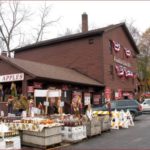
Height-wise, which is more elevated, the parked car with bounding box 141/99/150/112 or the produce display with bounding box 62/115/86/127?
the parked car with bounding box 141/99/150/112

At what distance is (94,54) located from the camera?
3291 cm

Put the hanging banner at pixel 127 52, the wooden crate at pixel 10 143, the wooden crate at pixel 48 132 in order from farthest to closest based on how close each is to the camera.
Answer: the hanging banner at pixel 127 52
the wooden crate at pixel 48 132
the wooden crate at pixel 10 143

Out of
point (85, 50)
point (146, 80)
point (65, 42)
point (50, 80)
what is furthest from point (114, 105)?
point (146, 80)

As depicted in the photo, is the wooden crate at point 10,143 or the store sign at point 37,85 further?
the store sign at point 37,85

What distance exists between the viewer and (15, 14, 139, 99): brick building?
107 feet

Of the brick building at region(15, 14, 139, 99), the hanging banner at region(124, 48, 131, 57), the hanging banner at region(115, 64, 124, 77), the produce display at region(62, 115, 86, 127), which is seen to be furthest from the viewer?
the hanging banner at region(124, 48, 131, 57)

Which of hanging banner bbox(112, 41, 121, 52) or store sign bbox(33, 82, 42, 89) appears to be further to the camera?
hanging banner bbox(112, 41, 121, 52)

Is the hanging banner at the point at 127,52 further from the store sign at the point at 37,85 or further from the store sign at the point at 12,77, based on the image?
the store sign at the point at 12,77

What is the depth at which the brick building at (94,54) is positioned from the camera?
3266 cm

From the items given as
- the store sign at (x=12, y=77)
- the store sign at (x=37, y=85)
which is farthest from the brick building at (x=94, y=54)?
the store sign at (x=12, y=77)

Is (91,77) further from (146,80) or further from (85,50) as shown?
(146,80)

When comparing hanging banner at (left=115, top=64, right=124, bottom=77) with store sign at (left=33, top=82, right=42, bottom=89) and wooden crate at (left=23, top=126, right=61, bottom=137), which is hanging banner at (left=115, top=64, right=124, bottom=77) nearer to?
store sign at (left=33, top=82, right=42, bottom=89)

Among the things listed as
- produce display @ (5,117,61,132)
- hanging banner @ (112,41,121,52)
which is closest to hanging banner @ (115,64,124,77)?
hanging banner @ (112,41,121,52)

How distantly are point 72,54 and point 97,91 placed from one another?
5209 mm
